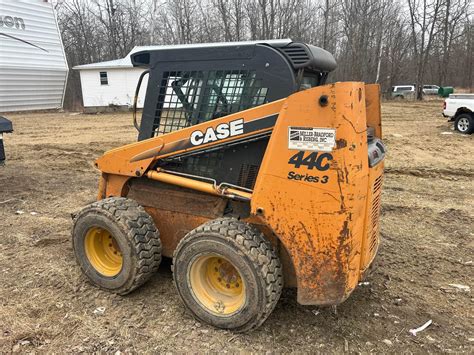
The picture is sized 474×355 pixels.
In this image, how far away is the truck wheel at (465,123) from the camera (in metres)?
14.0

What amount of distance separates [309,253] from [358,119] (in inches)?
36.4

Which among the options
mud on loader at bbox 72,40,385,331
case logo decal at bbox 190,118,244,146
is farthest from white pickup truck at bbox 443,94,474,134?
case logo decal at bbox 190,118,244,146

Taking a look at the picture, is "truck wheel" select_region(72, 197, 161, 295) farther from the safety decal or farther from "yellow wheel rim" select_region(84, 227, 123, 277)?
the safety decal

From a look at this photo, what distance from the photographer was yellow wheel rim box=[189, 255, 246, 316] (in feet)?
10.5

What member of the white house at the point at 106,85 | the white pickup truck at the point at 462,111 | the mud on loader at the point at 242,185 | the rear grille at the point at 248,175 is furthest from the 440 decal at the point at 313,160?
the white house at the point at 106,85

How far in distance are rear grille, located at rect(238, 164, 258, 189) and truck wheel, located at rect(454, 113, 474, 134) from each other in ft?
43.0

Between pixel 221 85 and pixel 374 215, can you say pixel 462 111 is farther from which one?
pixel 221 85

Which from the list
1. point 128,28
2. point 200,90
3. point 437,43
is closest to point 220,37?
point 128,28

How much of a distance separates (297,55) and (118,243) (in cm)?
202

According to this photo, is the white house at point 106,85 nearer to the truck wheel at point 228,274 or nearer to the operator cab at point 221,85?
the operator cab at point 221,85

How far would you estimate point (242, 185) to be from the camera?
3291 mm

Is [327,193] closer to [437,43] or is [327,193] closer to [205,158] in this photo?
[205,158]

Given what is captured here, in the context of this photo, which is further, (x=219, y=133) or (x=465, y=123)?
(x=465, y=123)

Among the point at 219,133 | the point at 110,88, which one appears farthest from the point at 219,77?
the point at 110,88
